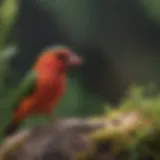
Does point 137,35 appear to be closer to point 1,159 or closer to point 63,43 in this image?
point 63,43

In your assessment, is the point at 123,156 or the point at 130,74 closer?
the point at 123,156

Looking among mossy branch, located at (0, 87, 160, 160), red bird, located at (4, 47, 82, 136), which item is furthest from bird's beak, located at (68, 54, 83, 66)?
mossy branch, located at (0, 87, 160, 160)

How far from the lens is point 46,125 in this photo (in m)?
1.21

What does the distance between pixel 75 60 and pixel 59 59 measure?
0.15 feet

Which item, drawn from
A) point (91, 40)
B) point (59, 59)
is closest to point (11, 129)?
point (59, 59)

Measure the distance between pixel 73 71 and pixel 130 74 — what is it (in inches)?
6.0

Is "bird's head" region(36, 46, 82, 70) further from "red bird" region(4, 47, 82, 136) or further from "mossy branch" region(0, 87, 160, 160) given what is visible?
"mossy branch" region(0, 87, 160, 160)

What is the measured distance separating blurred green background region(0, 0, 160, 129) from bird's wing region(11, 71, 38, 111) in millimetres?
27

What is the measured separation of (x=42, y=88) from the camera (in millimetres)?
1204

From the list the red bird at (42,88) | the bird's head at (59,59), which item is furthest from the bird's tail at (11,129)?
the bird's head at (59,59)

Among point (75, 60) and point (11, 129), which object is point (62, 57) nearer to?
point (75, 60)

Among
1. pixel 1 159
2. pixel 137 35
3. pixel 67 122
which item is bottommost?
pixel 1 159

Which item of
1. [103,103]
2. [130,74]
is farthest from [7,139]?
[130,74]

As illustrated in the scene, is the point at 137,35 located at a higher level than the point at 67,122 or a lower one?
higher
